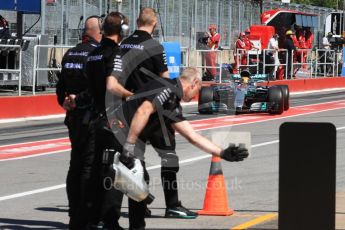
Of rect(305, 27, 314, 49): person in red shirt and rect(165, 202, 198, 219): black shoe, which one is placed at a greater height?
rect(305, 27, 314, 49): person in red shirt

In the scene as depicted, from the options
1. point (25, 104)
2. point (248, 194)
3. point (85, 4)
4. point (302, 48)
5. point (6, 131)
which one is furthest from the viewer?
point (302, 48)

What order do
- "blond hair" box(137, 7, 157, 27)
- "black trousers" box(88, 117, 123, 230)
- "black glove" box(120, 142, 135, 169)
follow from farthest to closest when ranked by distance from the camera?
"blond hair" box(137, 7, 157, 27)
"black trousers" box(88, 117, 123, 230)
"black glove" box(120, 142, 135, 169)

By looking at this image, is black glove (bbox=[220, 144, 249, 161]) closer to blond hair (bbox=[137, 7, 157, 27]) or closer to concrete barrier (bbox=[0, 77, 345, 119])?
blond hair (bbox=[137, 7, 157, 27])

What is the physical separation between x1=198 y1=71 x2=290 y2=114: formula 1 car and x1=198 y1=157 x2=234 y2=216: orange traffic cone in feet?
37.2

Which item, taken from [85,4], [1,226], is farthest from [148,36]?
[85,4]

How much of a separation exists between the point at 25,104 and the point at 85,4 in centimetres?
996

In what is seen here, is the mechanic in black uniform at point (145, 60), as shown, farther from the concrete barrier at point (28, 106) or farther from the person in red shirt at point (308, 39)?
the person in red shirt at point (308, 39)

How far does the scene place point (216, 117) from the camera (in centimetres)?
2097

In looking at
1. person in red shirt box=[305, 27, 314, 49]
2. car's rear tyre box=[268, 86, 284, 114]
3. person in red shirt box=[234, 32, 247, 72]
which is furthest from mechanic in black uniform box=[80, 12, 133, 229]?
person in red shirt box=[305, 27, 314, 49]

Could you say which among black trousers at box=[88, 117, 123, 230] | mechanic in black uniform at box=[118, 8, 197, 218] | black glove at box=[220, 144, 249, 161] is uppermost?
mechanic in black uniform at box=[118, 8, 197, 218]

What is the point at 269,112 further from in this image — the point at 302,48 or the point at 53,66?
the point at 302,48

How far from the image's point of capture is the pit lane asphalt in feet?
29.7

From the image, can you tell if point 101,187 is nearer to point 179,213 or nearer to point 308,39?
point 179,213

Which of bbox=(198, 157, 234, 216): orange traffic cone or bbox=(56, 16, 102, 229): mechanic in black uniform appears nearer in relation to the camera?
bbox=(56, 16, 102, 229): mechanic in black uniform
